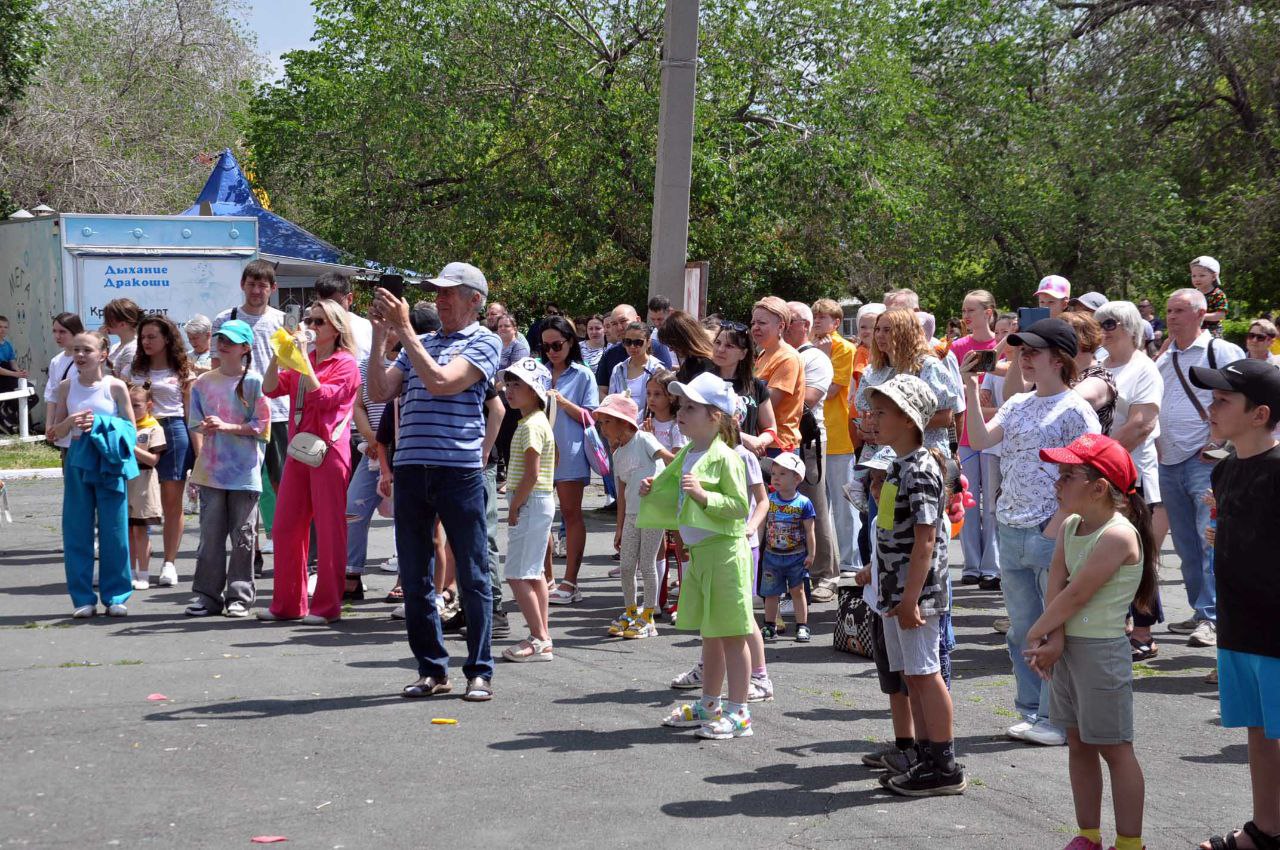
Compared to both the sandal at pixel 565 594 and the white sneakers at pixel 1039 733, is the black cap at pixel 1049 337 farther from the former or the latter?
the sandal at pixel 565 594

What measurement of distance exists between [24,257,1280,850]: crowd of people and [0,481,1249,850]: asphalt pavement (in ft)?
0.87

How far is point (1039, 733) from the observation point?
20.5ft

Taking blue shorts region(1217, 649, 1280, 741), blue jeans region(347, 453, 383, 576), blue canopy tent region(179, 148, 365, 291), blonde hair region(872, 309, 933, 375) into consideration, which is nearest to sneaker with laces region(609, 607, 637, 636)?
blue jeans region(347, 453, 383, 576)

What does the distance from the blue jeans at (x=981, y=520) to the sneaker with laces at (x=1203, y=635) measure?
6.84 ft

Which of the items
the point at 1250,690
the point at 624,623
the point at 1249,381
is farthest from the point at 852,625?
the point at 1249,381

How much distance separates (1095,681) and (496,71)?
19584 mm

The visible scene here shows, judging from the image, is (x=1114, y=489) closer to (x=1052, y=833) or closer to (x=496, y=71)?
(x=1052, y=833)

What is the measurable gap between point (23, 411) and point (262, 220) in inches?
276

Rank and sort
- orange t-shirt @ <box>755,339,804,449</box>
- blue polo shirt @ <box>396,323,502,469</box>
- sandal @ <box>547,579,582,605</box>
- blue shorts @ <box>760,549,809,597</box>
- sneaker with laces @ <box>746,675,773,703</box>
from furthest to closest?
sandal @ <box>547,579,582,605</box> → orange t-shirt @ <box>755,339,804,449</box> → blue shorts @ <box>760,549,809,597</box> → sneaker with laces @ <box>746,675,773,703</box> → blue polo shirt @ <box>396,323,502,469</box>

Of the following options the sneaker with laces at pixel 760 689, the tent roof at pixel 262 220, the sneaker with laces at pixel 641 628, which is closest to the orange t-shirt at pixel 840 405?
the sneaker with laces at pixel 641 628

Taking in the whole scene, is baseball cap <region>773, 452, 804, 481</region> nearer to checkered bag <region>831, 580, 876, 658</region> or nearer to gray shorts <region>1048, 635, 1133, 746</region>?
checkered bag <region>831, 580, 876, 658</region>

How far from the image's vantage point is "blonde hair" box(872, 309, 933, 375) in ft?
23.5

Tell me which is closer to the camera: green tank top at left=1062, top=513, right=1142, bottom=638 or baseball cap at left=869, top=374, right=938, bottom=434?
green tank top at left=1062, top=513, right=1142, bottom=638

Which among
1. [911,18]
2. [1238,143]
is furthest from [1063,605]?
[911,18]
